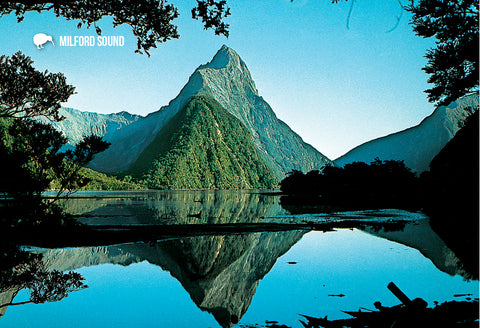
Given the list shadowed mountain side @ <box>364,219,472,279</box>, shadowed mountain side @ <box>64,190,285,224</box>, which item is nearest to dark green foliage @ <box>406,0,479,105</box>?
shadowed mountain side @ <box>364,219,472,279</box>

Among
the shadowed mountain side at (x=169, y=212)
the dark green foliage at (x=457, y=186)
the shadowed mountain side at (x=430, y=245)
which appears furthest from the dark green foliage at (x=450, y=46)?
the shadowed mountain side at (x=169, y=212)

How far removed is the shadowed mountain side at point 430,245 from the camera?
13773mm

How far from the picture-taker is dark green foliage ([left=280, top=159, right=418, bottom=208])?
6956 centimetres

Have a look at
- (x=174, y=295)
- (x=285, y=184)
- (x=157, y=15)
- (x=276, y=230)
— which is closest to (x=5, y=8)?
(x=157, y=15)

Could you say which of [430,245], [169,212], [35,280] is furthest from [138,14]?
[169,212]

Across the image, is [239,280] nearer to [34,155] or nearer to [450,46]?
[450,46]

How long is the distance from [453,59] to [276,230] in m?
17.0

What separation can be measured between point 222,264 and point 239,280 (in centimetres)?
279

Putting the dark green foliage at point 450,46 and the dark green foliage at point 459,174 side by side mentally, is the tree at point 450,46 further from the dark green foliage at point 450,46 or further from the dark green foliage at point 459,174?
the dark green foliage at point 459,174

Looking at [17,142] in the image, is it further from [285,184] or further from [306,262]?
[285,184]

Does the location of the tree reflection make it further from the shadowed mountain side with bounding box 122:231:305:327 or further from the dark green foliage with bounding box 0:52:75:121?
the dark green foliage with bounding box 0:52:75:121

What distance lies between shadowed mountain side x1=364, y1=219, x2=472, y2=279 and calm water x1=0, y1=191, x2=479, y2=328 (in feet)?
0.17

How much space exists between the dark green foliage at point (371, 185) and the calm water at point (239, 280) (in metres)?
43.3

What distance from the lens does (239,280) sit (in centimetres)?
1268
